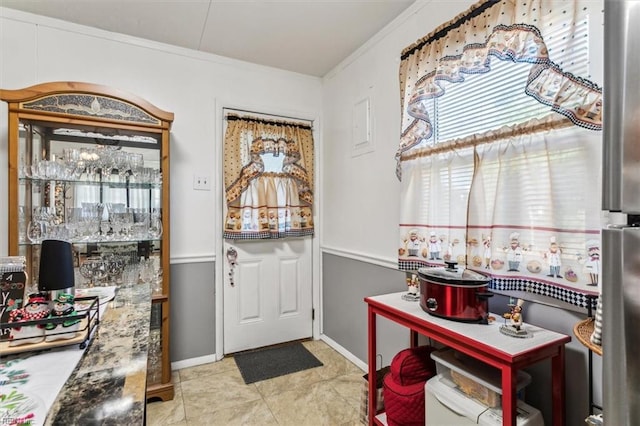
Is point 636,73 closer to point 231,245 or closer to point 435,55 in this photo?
point 435,55

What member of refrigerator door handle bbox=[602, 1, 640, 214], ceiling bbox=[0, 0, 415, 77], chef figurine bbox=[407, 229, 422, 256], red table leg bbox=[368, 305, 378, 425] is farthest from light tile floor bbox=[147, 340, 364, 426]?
ceiling bbox=[0, 0, 415, 77]

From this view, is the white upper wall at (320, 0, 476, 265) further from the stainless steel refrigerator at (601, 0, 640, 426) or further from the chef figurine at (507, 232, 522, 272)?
the stainless steel refrigerator at (601, 0, 640, 426)

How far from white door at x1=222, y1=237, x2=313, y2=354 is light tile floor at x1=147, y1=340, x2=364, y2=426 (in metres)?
0.35

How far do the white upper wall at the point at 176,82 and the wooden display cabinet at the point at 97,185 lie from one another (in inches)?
10.7

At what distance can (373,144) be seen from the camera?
2406 mm

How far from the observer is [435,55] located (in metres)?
1.76

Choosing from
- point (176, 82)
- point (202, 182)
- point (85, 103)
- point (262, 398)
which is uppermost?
point (176, 82)

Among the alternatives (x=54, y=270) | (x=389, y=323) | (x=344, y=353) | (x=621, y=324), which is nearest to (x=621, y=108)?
(x=621, y=324)

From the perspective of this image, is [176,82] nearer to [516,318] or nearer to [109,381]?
[109,381]

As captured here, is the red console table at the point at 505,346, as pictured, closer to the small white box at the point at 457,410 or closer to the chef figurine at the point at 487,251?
the small white box at the point at 457,410

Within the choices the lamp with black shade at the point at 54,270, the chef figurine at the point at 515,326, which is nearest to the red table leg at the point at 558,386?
the chef figurine at the point at 515,326

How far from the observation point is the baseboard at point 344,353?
8.27 feet

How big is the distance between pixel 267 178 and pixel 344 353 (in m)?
1.65

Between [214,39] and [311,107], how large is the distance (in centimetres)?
102
